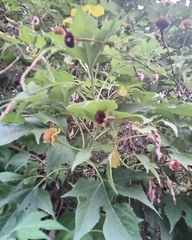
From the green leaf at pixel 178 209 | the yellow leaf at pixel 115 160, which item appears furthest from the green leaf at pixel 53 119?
the green leaf at pixel 178 209

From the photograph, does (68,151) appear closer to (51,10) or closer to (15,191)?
(15,191)

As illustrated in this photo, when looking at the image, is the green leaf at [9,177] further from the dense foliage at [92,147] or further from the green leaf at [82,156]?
the green leaf at [82,156]

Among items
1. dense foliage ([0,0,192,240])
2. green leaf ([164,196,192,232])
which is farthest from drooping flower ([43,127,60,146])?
green leaf ([164,196,192,232])

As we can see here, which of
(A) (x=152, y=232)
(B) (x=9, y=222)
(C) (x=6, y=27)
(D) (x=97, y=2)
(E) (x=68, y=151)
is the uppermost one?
(D) (x=97, y=2)

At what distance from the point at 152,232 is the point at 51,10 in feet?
2.56

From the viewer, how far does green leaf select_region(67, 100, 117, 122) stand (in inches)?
20.6

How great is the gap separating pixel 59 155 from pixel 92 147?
68 mm

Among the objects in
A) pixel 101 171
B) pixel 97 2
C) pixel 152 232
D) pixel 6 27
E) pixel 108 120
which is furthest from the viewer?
pixel 97 2

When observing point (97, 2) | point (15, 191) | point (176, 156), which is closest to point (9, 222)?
point (15, 191)

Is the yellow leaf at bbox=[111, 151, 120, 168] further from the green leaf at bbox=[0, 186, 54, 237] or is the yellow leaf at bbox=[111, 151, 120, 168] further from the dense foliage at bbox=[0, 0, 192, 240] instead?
the green leaf at bbox=[0, 186, 54, 237]

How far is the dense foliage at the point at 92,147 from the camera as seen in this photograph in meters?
0.55

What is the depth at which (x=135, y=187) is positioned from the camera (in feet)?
2.03

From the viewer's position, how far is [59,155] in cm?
62

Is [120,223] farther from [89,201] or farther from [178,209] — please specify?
[178,209]
